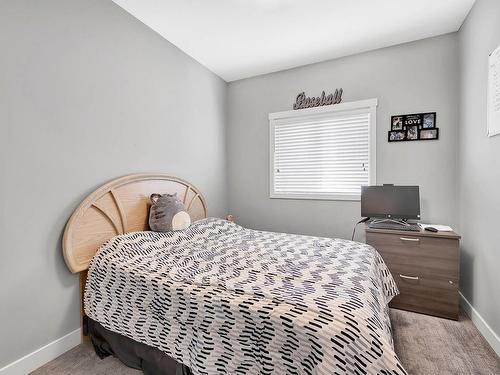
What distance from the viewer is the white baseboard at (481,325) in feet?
5.64

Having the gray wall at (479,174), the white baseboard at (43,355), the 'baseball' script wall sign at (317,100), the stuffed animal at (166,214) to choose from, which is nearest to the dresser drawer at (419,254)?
the gray wall at (479,174)

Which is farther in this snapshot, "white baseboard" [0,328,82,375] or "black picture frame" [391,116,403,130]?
"black picture frame" [391,116,403,130]

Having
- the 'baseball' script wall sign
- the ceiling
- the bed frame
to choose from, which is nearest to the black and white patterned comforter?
the bed frame

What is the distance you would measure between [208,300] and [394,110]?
2.70 metres

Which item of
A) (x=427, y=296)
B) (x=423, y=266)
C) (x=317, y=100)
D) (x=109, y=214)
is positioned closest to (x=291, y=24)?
(x=317, y=100)

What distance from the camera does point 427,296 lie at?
7.25ft

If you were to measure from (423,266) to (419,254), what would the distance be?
108 millimetres

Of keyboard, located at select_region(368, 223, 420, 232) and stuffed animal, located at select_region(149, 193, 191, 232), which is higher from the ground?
stuffed animal, located at select_region(149, 193, 191, 232)

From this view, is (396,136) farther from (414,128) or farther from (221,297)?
(221,297)

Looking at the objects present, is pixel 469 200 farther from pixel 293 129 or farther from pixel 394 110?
pixel 293 129

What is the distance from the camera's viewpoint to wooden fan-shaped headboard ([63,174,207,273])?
175 cm

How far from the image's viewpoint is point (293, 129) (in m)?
3.27

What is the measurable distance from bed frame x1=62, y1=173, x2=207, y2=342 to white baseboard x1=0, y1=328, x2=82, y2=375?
0.07 metres

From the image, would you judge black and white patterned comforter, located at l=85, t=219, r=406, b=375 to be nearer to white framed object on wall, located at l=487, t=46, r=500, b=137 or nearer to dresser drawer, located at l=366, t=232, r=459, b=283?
dresser drawer, located at l=366, t=232, r=459, b=283
